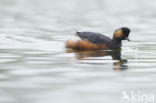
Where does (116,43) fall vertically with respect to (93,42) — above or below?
below

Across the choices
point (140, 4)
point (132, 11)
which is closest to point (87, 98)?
point (132, 11)

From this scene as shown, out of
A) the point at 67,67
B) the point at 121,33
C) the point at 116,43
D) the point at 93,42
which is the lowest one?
the point at 67,67

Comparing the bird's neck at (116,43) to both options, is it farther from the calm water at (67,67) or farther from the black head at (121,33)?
the calm water at (67,67)

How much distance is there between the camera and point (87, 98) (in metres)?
7.29

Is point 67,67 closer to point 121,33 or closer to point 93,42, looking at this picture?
point 93,42

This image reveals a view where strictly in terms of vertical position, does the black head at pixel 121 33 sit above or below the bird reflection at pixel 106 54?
above

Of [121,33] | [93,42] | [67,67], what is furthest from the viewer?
[121,33]

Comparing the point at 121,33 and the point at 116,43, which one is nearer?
the point at 116,43

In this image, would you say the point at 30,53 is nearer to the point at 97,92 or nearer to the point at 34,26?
the point at 97,92

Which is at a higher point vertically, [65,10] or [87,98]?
[65,10]

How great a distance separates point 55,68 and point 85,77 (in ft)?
3.99

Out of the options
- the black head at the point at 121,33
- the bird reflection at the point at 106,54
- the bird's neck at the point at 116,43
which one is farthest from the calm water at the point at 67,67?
the black head at the point at 121,33

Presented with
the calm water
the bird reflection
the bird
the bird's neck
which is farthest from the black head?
the bird reflection

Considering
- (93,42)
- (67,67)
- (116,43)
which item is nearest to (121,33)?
(116,43)
